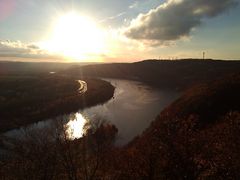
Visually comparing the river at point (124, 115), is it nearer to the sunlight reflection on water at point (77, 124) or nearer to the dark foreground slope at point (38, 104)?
the sunlight reflection on water at point (77, 124)

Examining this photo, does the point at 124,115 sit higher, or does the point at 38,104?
the point at 38,104

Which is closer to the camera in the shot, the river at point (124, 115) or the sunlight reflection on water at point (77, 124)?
the sunlight reflection on water at point (77, 124)

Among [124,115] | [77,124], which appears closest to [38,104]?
[77,124]

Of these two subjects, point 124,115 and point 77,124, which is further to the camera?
point 124,115

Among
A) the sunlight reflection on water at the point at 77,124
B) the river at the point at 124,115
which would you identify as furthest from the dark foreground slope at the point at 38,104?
the sunlight reflection on water at the point at 77,124

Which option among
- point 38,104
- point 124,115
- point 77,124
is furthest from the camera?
point 38,104

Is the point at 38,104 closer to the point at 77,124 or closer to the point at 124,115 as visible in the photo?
the point at 77,124

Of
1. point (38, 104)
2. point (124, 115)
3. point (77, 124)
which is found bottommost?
point (124, 115)

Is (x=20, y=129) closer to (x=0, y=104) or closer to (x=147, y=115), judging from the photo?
(x=0, y=104)

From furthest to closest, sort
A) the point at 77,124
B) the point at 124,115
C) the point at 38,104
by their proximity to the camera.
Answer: the point at 38,104 < the point at 124,115 < the point at 77,124

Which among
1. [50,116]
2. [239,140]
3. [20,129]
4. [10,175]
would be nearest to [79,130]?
[20,129]

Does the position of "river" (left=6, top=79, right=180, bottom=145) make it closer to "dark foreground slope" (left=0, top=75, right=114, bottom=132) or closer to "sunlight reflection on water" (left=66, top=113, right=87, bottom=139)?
"sunlight reflection on water" (left=66, top=113, right=87, bottom=139)
